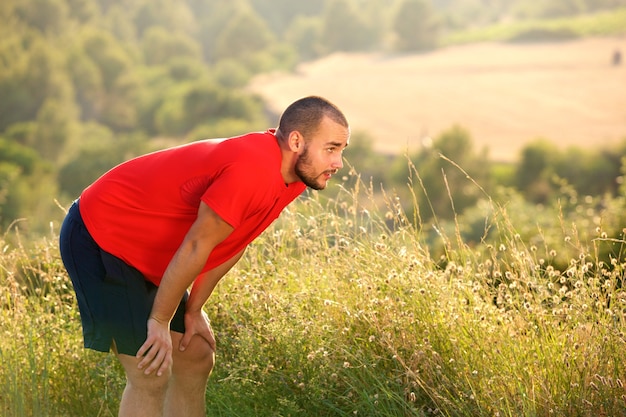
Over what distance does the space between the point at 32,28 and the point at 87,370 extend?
94090 millimetres

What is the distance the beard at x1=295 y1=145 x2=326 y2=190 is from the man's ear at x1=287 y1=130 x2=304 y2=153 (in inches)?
1.1

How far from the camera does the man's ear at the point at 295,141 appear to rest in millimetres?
3238

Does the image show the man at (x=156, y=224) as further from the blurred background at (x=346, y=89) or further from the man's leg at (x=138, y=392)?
the blurred background at (x=346, y=89)

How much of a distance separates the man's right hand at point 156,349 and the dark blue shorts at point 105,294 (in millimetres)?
63

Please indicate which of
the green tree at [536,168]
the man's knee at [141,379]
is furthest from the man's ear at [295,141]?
the green tree at [536,168]

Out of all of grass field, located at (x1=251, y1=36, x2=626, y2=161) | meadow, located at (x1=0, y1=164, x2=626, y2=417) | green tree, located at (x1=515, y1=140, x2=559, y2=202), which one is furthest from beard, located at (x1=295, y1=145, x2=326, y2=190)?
grass field, located at (x1=251, y1=36, x2=626, y2=161)

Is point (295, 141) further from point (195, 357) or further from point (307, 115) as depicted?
point (195, 357)

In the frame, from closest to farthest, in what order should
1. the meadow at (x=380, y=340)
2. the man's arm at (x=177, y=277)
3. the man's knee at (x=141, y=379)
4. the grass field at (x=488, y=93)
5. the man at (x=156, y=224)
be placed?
the man's arm at (x=177, y=277) < the man at (x=156, y=224) < the man's knee at (x=141, y=379) < the meadow at (x=380, y=340) < the grass field at (x=488, y=93)

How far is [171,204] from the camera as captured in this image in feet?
10.7

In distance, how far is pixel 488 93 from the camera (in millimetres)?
84938

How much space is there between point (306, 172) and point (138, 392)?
39.6 inches

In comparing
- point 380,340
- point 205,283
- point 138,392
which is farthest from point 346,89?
point 138,392

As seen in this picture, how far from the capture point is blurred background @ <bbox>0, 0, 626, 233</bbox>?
2044 inches

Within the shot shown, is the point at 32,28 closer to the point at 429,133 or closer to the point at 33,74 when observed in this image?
the point at 33,74
